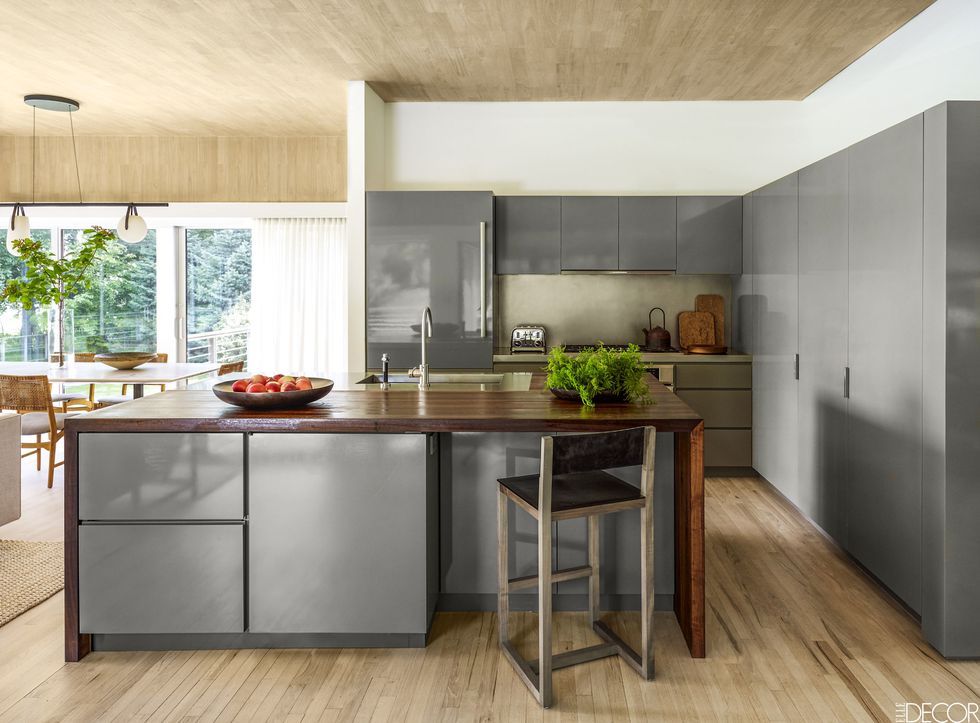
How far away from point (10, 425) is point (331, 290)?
10.0 ft

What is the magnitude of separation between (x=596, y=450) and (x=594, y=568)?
74 cm

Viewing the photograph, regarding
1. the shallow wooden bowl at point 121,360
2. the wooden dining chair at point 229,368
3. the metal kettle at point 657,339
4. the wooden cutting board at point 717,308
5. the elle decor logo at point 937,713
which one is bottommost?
the elle decor logo at point 937,713

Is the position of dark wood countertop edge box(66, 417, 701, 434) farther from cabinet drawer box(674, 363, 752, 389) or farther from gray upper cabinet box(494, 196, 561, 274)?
gray upper cabinet box(494, 196, 561, 274)

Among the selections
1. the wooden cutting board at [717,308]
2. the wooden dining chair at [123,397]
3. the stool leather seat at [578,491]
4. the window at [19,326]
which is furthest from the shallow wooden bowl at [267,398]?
the window at [19,326]

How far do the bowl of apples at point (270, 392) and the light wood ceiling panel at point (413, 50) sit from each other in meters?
2.11

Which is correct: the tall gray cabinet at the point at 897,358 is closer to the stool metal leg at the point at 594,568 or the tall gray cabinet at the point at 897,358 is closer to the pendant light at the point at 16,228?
the stool metal leg at the point at 594,568

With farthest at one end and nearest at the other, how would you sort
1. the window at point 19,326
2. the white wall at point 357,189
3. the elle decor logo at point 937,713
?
the window at point 19,326
the white wall at point 357,189
the elle decor logo at point 937,713

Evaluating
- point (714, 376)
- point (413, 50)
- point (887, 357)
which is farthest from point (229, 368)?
point (887, 357)

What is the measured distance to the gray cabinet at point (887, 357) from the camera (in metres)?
2.67

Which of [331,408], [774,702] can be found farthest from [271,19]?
[774,702]

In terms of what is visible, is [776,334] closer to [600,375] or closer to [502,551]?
[600,375]

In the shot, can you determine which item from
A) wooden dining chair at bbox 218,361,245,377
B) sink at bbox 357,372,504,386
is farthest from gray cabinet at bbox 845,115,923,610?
wooden dining chair at bbox 218,361,245,377

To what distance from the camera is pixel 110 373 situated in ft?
16.0

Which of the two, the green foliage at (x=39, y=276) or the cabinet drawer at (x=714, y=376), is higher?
the green foliage at (x=39, y=276)
